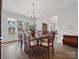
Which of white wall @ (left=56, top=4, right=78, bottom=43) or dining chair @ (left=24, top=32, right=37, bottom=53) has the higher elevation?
white wall @ (left=56, top=4, right=78, bottom=43)

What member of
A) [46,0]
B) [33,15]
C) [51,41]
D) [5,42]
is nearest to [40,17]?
[33,15]

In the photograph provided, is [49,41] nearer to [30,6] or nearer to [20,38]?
[20,38]

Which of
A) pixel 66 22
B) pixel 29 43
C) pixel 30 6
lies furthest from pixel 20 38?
pixel 66 22

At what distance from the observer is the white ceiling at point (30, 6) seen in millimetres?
1750

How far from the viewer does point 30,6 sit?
187 cm

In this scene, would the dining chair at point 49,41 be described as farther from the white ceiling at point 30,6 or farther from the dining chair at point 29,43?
the white ceiling at point 30,6

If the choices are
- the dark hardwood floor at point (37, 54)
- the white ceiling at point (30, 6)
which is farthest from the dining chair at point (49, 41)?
the white ceiling at point (30, 6)

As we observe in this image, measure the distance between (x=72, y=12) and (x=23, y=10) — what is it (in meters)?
0.88

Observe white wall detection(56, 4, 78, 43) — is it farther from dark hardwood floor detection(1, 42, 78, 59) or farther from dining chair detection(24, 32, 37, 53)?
dining chair detection(24, 32, 37, 53)

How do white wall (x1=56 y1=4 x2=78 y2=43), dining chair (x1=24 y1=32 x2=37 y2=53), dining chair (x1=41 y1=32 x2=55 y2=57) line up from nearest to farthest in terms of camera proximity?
white wall (x1=56 y1=4 x2=78 y2=43) < dining chair (x1=41 y1=32 x2=55 y2=57) < dining chair (x1=24 y1=32 x2=37 y2=53)

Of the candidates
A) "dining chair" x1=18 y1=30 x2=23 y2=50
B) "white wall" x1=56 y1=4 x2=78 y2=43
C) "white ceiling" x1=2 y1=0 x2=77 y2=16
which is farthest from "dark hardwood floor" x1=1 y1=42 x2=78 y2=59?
"white ceiling" x1=2 y1=0 x2=77 y2=16

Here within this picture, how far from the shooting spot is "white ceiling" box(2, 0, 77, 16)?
175 centimetres

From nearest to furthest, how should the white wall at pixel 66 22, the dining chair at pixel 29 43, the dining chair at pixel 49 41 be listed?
the white wall at pixel 66 22
the dining chair at pixel 49 41
the dining chair at pixel 29 43

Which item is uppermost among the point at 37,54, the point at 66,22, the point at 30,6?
the point at 30,6
